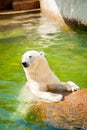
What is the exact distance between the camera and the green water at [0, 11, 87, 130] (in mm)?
6074

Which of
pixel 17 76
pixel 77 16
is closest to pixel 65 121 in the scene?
pixel 17 76

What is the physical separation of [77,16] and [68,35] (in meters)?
1.04

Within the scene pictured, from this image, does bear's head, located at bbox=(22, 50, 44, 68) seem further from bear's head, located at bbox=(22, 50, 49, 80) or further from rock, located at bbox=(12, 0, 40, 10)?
rock, located at bbox=(12, 0, 40, 10)

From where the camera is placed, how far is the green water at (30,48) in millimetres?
6074

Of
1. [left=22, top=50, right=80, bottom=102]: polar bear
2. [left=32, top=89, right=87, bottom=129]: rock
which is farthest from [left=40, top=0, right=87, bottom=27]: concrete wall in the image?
[left=32, top=89, right=87, bottom=129]: rock

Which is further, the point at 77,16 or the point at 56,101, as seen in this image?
the point at 77,16

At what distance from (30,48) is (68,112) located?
5322 millimetres

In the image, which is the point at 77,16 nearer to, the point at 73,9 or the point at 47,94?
the point at 73,9

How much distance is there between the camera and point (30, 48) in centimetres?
1014

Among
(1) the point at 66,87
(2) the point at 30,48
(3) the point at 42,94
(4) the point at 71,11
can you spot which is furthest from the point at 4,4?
(3) the point at 42,94

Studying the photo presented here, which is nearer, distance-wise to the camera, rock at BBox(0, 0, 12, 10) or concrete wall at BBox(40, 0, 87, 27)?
concrete wall at BBox(40, 0, 87, 27)

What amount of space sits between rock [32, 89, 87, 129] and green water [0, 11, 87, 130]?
0.48 ft

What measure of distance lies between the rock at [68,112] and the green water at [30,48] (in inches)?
5.7

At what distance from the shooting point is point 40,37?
11312 mm
